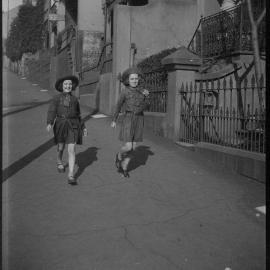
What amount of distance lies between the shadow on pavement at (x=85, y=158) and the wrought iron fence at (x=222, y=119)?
210 cm

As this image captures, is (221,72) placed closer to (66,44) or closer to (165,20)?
(165,20)

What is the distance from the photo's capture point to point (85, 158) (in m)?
7.93

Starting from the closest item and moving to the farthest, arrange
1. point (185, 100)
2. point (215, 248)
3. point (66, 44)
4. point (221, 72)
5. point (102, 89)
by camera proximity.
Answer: point (215, 248)
point (185, 100)
point (221, 72)
point (102, 89)
point (66, 44)

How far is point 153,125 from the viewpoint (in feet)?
35.1

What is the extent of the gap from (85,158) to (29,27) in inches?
1478

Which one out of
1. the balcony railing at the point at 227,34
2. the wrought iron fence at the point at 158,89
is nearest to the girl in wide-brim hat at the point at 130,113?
the wrought iron fence at the point at 158,89

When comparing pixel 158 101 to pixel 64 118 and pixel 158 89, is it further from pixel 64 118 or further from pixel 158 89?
pixel 64 118

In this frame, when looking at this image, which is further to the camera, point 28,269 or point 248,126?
point 248,126

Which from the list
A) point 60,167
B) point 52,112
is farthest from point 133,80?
point 60,167

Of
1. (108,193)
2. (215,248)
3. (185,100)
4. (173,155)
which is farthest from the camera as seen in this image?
(185,100)

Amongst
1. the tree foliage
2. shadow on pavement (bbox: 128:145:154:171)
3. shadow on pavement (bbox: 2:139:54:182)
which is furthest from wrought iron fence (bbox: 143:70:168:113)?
the tree foliage

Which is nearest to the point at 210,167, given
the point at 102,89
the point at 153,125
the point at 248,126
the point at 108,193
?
the point at 248,126

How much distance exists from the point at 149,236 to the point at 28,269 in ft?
4.33

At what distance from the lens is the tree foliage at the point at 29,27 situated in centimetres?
4238
